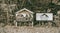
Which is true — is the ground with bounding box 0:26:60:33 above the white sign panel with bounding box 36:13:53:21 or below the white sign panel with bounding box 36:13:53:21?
below

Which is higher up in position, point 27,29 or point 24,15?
point 24,15

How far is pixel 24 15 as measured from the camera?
7086mm

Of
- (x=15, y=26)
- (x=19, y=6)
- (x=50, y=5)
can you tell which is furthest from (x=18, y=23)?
(x=50, y=5)

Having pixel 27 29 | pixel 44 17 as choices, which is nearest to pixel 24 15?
pixel 27 29

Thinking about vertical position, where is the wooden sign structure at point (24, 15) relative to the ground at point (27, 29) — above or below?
above

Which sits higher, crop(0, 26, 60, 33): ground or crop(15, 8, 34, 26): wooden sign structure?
crop(15, 8, 34, 26): wooden sign structure

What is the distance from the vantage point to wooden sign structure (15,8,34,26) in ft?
23.1

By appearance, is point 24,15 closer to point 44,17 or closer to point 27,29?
point 27,29

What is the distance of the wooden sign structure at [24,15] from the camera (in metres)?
7.05

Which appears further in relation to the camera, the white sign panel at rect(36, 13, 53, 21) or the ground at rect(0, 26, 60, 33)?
the white sign panel at rect(36, 13, 53, 21)

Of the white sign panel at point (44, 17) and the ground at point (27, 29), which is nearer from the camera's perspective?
the ground at point (27, 29)

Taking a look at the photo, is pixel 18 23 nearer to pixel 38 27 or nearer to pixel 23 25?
pixel 23 25

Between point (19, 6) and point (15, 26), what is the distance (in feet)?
2.43

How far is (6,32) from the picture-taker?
21.9 ft
